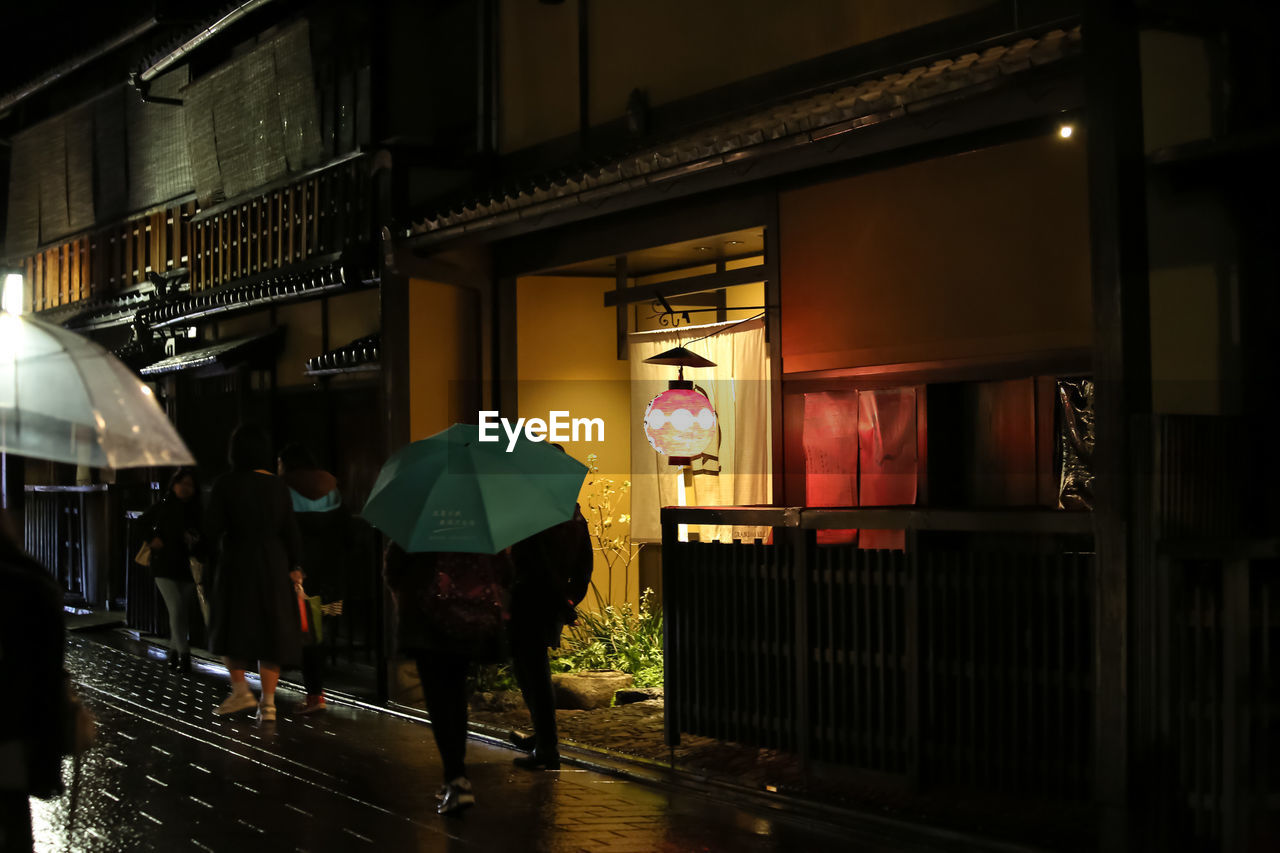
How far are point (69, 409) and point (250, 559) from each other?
285 inches

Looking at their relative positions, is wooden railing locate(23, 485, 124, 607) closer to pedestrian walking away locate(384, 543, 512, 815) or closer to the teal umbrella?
pedestrian walking away locate(384, 543, 512, 815)

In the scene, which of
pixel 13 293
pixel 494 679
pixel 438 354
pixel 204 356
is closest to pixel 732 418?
pixel 438 354

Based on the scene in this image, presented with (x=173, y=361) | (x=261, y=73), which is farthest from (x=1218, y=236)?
(x=173, y=361)

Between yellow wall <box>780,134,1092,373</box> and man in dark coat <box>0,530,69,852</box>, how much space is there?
6.80 m

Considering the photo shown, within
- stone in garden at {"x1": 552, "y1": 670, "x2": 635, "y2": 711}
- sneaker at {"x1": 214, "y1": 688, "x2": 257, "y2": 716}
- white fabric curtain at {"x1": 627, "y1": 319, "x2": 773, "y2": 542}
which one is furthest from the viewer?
white fabric curtain at {"x1": 627, "y1": 319, "x2": 773, "y2": 542}

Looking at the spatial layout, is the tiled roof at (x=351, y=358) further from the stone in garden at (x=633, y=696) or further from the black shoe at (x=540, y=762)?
the black shoe at (x=540, y=762)

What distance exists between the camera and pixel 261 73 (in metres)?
16.8

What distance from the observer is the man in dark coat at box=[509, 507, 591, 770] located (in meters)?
9.48

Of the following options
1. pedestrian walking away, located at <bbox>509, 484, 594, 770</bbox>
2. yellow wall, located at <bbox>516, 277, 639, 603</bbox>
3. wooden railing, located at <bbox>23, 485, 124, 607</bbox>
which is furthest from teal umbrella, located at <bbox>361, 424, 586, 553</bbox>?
wooden railing, located at <bbox>23, 485, 124, 607</bbox>

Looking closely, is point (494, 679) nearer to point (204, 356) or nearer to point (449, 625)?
point (449, 625)

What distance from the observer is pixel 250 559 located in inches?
464

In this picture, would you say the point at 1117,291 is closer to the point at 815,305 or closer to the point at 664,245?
the point at 815,305

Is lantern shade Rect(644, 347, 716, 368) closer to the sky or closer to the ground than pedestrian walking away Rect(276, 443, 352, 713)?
closer to the sky

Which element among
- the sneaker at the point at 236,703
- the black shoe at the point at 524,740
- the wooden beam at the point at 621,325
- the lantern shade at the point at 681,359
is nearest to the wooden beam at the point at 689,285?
the wooden beam at the point at 621,325
